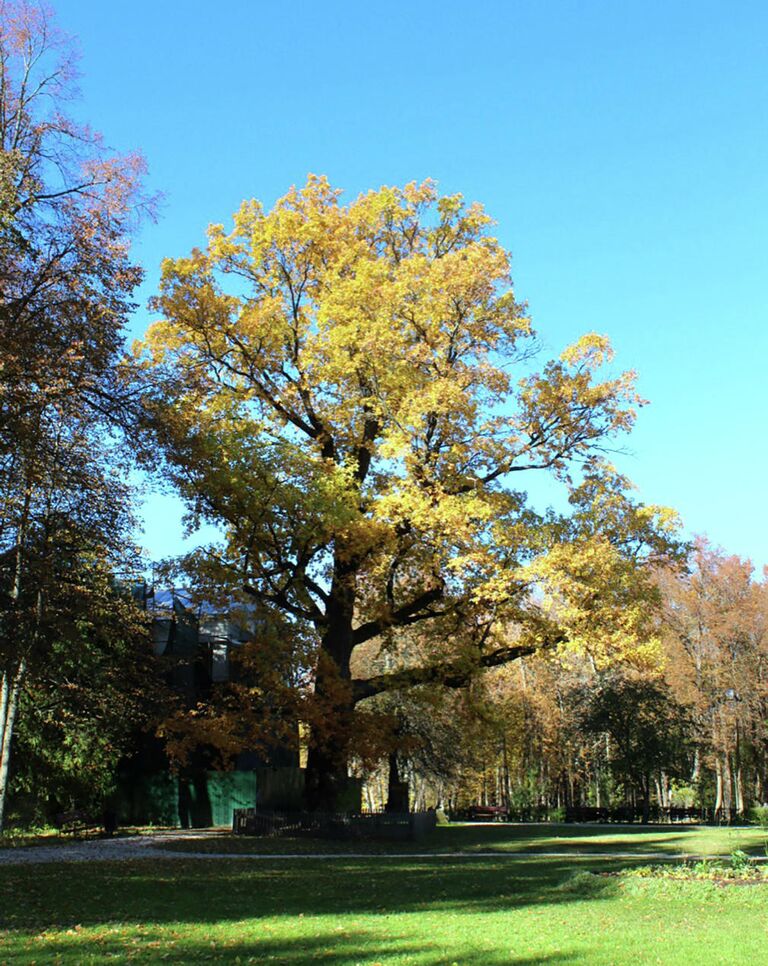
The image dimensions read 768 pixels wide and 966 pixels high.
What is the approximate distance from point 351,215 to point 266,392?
224 inches

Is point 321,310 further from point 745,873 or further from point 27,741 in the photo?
point 745,873

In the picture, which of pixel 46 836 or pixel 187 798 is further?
pixel 187 798

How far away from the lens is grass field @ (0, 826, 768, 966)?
312 inches

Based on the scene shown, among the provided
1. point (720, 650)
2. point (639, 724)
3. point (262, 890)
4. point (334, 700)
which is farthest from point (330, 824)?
point (720, 650)

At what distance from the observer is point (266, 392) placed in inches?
1047

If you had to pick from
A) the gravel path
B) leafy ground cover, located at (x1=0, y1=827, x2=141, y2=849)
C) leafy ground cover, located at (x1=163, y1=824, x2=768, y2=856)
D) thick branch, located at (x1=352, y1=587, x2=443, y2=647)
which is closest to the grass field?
the gravel path

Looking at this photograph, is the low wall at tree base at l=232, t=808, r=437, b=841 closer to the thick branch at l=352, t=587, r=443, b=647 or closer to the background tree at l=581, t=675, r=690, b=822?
the thick branch at l=352, t=587, r=443, b=647

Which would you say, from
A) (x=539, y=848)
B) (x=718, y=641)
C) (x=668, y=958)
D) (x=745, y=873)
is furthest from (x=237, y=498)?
(x=718, y=641)

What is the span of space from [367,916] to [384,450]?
1378cm

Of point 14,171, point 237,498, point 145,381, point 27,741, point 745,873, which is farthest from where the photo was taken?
point 27,741

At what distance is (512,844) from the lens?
24.9m

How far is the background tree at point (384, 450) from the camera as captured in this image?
2225 centimetres

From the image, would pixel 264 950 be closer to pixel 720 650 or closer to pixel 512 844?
pixel 512 844

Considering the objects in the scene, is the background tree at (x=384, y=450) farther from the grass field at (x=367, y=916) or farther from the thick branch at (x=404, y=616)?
the grass field at (x=367, y=916)
